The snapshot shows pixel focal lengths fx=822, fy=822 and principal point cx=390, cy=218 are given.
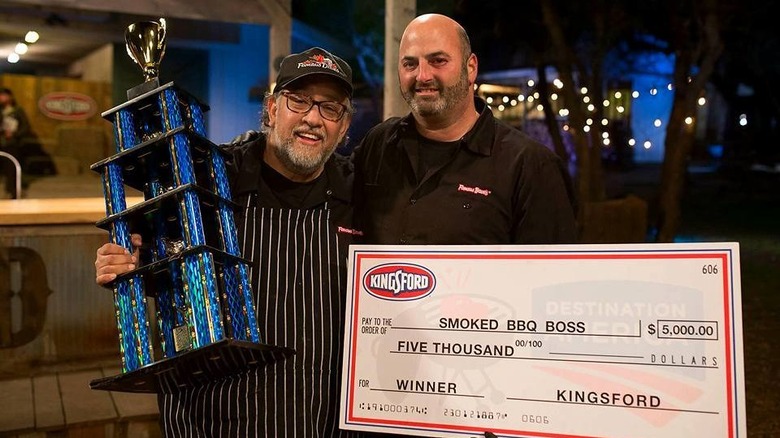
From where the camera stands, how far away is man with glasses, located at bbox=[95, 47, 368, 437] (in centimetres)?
253

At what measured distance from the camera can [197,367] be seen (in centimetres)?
228

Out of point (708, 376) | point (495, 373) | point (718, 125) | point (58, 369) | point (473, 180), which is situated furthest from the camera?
point (718, 125)

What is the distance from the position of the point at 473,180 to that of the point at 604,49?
404 inches

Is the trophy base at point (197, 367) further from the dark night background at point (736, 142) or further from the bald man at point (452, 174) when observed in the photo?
the dark night background at point (736, 142)

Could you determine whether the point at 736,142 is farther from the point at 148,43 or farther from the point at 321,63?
the point at 148,43

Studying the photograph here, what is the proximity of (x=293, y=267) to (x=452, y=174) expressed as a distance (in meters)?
0.63

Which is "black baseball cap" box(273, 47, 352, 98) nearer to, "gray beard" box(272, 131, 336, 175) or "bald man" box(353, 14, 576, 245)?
"gray beard" box(272, 131, 336, 175)

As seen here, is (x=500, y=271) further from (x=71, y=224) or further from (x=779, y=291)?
Answer: (x=779, y=291)

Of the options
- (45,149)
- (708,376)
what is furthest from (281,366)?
(45,149)

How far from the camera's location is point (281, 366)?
8.32 feet

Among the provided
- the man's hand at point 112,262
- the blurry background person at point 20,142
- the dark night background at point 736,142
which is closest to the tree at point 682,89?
the dark night background at point 736,142

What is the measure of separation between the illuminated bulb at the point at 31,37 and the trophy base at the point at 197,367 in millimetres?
8296

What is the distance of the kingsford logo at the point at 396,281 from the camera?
8.45 feet

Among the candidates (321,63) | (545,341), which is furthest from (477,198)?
(321,63)
